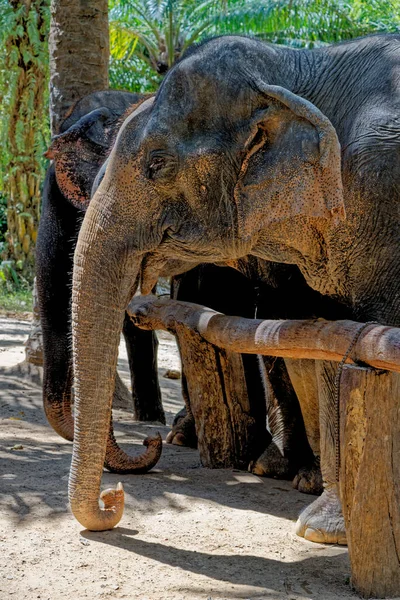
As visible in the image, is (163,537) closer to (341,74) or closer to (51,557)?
(51,557)

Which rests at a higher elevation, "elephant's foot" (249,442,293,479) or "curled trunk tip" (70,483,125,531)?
"curled trunk tip" (70,483,125,531)

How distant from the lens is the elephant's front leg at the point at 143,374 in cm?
744

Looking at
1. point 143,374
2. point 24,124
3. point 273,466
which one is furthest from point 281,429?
point 24,124

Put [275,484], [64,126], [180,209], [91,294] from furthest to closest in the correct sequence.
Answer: [64,126] < [275,484] < [180,209] < [91,294]

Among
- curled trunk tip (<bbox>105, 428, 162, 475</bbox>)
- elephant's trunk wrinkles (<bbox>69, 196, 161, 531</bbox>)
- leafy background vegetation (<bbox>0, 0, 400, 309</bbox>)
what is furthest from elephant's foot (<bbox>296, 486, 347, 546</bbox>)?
leafy background vegetation (<bbox>0, 0, 400, 309</bbox>)

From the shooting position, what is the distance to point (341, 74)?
452 centimetres

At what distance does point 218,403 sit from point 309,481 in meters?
0.76

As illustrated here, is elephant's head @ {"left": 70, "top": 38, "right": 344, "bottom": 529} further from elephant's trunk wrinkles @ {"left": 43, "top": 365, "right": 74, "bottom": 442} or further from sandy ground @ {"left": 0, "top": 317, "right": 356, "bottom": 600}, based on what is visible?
elephant's trunk wrinkles @ {"left": 43, "top": 365, "right": 74, "bottom": 442}

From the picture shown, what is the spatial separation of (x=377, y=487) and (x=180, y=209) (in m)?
1.50

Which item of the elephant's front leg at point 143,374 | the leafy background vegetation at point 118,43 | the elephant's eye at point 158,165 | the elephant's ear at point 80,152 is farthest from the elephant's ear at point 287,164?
the leafy background vegetation at point 118,43

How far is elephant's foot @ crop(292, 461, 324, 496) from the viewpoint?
5332mm

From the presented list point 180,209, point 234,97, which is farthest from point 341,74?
point 180,209

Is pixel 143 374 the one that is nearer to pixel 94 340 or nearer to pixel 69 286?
pixel 69 286

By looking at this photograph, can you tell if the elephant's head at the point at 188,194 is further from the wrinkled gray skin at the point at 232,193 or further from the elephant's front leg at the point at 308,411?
the elephant's front leg at the point at 308,411
